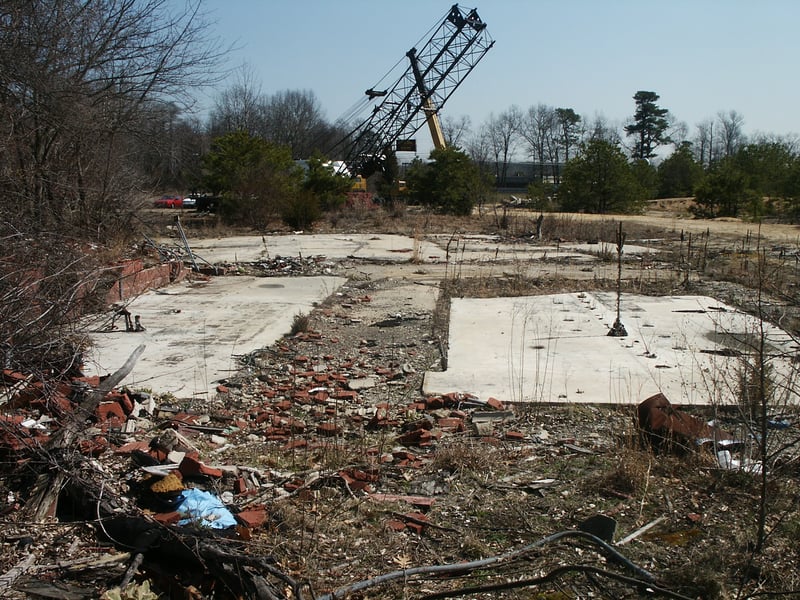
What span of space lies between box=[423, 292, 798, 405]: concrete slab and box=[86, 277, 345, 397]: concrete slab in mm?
1966

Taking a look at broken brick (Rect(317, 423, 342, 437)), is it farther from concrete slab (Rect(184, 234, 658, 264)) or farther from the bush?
the bush

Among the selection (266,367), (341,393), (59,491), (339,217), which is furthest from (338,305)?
(339,217)

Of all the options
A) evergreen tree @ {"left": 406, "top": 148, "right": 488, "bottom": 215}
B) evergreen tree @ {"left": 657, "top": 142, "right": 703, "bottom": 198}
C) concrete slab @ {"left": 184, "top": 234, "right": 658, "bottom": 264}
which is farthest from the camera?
evergreen tree @ {"left": 657, "top": 142, "right": 703, "bottom": 198}

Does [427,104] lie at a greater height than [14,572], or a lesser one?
greater

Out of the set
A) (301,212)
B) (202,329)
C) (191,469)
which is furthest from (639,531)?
(301,212)

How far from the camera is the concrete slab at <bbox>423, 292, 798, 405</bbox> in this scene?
18.5ft

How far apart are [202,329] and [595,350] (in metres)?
4.21

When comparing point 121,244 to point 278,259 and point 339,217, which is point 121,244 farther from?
point 339,217

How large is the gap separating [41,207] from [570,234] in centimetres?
1540

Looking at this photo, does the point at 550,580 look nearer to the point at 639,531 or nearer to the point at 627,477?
the point at 639,531

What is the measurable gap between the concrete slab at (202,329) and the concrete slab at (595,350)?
1.97m

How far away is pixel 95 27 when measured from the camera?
10.6 m

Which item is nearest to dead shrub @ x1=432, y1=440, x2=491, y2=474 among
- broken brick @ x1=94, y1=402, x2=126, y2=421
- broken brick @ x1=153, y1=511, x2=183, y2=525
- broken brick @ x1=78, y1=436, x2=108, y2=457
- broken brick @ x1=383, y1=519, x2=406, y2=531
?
broken brick @ x1=383, y1=519, x2=406, y2=531

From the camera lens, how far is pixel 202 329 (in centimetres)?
802
